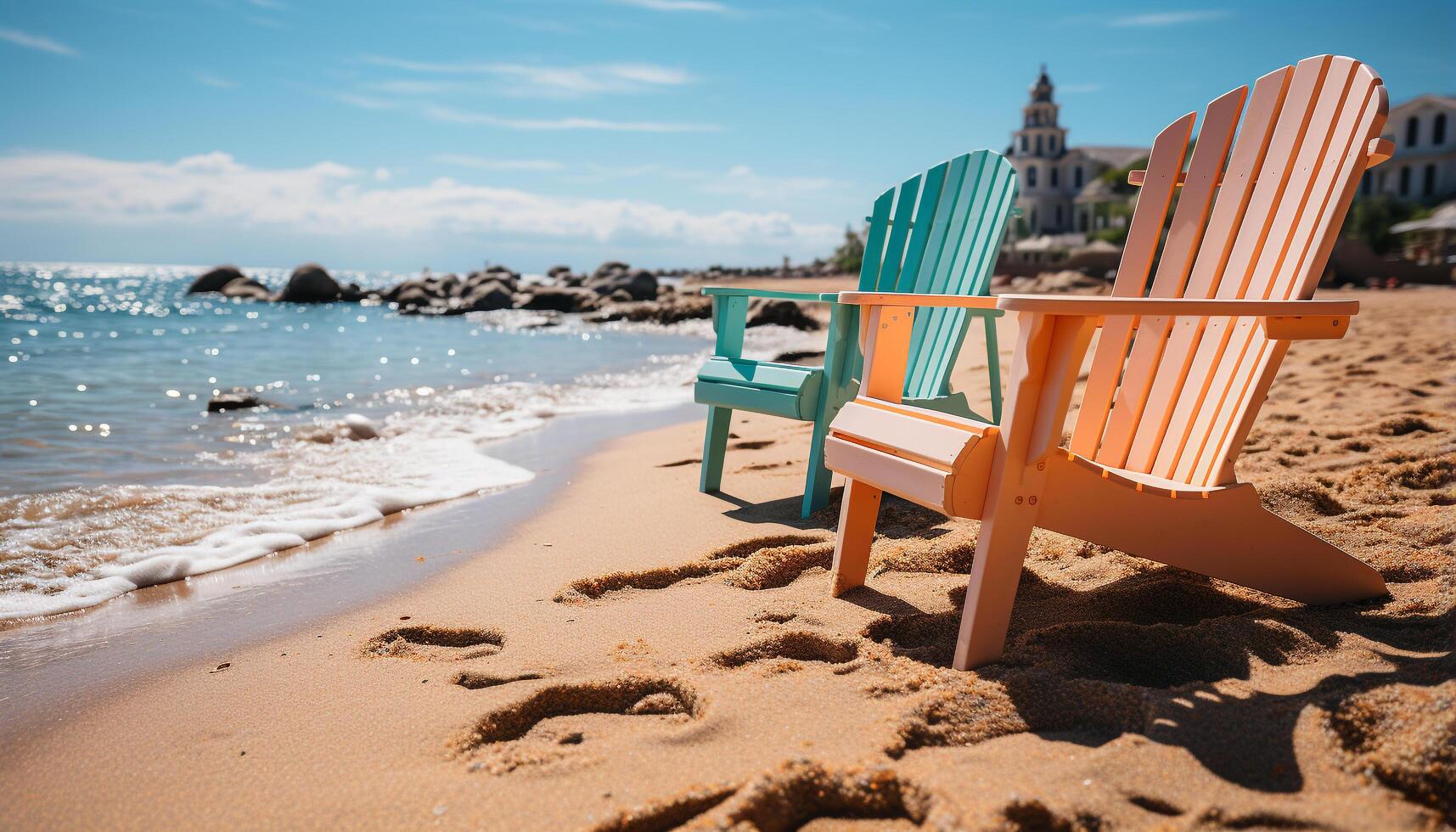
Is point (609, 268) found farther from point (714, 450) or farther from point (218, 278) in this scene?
point (714, 450)

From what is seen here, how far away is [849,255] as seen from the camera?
42031 mm

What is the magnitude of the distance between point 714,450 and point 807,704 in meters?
2.05

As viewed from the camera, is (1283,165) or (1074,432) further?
→ (1074,432)

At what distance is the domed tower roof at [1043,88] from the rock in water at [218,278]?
4499 cm

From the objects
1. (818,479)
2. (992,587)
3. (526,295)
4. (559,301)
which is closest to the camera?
(992,587)

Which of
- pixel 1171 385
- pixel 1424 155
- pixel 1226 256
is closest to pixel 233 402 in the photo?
pixel 1171 385

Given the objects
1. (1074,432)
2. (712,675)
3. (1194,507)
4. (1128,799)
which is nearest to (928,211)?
(1074,432)

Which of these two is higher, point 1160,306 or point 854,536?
point 1160,306

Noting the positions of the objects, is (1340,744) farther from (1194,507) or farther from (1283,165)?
(1283,165)

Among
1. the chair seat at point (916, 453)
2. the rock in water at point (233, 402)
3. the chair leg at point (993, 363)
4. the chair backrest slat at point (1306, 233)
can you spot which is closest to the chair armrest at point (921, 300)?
the chair seat at point (916, 453)

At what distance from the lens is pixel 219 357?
11.9 m

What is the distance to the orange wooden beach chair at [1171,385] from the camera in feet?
5.99

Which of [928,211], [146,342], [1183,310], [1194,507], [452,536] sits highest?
[928,211]

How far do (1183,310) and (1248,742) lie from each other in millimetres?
790
